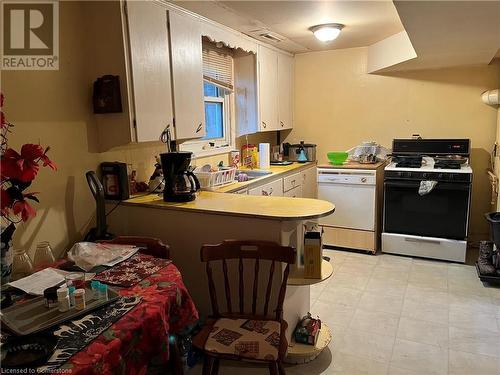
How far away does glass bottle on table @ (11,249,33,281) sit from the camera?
1.54 meters

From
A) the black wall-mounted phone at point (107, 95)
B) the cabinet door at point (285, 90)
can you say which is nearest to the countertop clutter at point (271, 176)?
the cabinet door at point (285, 90)

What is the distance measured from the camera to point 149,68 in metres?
2.38

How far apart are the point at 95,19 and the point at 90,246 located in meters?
1.38

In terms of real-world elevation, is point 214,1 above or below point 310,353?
above

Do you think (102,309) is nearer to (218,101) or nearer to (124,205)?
(124,205)

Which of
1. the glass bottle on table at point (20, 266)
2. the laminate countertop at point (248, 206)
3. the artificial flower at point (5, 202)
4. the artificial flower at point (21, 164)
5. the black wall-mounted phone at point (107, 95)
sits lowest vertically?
the glass bottle on table at point (20, 266)

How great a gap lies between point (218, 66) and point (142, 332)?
3011mm

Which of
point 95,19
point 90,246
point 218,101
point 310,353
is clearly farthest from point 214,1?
point 310,353

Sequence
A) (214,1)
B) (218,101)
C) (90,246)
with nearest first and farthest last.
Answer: (90,246)
(214,1)
(218,101)

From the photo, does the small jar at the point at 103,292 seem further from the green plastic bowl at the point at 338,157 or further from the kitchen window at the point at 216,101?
the green plastic bowl at the point at 338,157

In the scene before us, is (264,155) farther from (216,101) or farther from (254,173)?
(216,101)

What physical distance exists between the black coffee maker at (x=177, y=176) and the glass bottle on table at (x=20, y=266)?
3.04 feet

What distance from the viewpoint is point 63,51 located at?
2195 millimetres

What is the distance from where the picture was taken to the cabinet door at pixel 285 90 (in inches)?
173
